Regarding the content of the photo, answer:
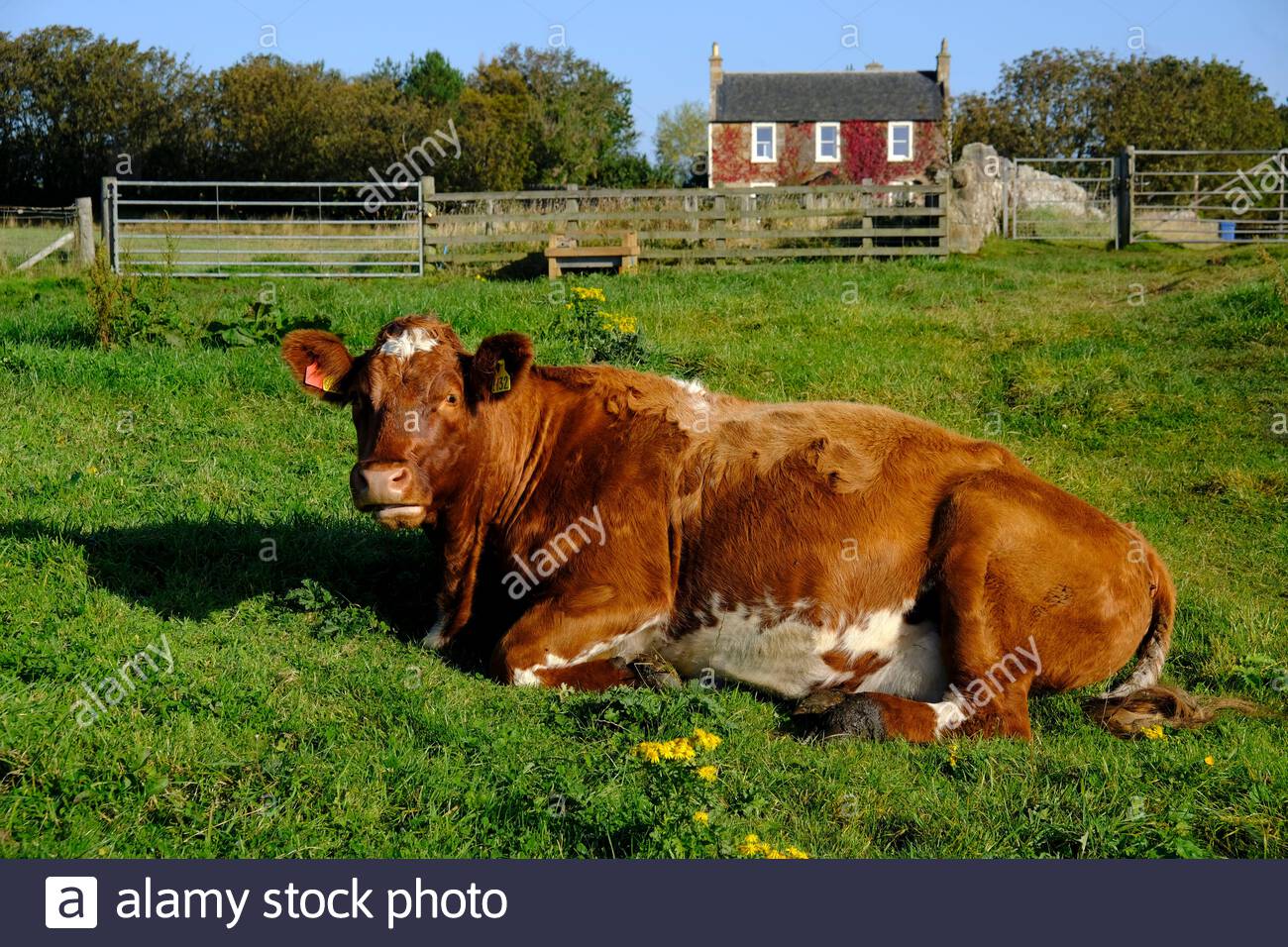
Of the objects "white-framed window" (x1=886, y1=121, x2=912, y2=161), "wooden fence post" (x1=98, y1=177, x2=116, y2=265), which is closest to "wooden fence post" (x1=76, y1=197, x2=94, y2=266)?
"wooden fence post" (x1=98, y1=177, x2=116, y2=265)

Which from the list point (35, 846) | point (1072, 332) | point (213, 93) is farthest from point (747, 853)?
point (213, 93)

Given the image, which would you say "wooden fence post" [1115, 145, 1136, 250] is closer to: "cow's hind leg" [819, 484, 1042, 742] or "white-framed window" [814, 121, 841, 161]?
"cow's hind leg" [819, 484, 1042, 742]

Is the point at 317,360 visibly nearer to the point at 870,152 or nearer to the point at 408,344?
the point at 408,344

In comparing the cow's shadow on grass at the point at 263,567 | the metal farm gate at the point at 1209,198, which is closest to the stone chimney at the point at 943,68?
the metal farm gate at the point at 1209,198

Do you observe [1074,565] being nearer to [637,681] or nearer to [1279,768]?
[1279,768]

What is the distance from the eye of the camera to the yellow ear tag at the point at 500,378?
21.0ft

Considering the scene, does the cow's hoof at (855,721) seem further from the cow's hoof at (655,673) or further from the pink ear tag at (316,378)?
the pink ear tag at (316,378)

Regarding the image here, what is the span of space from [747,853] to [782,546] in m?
2.25

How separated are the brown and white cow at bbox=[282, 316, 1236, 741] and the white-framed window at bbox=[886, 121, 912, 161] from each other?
61.9 m

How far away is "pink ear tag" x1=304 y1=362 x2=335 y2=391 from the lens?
6531 millimetres

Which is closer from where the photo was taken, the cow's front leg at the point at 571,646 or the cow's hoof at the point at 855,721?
the cow's hoof at the point at 855,721

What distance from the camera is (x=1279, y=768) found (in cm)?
522

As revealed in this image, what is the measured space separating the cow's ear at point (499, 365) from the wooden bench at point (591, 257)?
1562 cm

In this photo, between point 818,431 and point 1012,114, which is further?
point 1012,114
